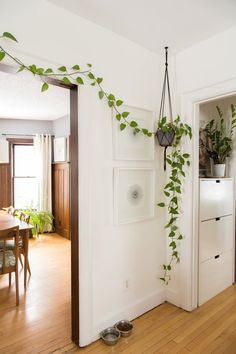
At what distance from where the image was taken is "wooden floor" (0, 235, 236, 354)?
1885mm

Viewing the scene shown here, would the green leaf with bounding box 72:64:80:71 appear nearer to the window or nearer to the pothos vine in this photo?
the pothos vine

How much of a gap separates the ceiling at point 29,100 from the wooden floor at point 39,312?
248 cm

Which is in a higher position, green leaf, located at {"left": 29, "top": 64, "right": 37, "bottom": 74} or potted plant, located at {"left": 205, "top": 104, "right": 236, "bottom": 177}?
green leaf, located at {"left": 29, "top": 64, "right": 37, "bottom": 74}

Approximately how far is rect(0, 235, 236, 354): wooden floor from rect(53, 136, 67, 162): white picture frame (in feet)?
9.22

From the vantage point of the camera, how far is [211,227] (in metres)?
2.61

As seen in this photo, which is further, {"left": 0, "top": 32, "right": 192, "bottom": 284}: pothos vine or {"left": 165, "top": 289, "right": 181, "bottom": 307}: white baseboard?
{"left": 165, "top": 289, "right": 181, "bottom": 307}: white baseboard

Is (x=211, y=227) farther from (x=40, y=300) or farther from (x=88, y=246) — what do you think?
(x=40, y=300)

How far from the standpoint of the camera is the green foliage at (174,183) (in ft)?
7.59

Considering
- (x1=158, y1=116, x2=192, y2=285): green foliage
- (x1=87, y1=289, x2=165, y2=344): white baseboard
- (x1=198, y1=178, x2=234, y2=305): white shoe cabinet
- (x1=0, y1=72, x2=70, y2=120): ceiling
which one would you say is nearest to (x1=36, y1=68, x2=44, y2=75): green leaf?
(x1=158, y1=116, x2=192, y2=285): green foliage

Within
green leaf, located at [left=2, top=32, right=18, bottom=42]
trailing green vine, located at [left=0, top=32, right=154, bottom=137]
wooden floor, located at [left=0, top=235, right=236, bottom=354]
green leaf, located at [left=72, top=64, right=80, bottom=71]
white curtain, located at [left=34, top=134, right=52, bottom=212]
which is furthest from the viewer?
white curtain, located at [left=34, top=134, right=52, bottom=212]

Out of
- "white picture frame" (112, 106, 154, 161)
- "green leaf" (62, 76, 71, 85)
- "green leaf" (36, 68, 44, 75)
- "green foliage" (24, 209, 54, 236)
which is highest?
"green leaf" (36, 68, 44, 75)

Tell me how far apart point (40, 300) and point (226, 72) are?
2911 mm

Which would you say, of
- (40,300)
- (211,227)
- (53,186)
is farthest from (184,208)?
(53,186)

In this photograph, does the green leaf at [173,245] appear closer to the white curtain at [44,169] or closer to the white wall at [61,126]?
the white wall at [61,126]
